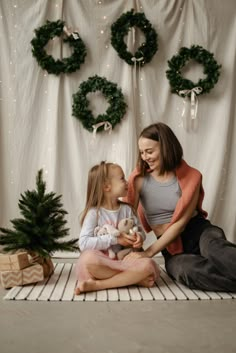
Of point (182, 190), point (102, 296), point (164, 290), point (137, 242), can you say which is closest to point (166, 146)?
point (182, 190)

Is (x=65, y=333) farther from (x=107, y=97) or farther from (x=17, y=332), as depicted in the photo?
(x=107, y=97)

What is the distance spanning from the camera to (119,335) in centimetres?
166

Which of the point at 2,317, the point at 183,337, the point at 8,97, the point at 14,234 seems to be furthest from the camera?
the point at 8,97

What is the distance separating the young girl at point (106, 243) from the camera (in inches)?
88.5

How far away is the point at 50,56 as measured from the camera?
3.39m

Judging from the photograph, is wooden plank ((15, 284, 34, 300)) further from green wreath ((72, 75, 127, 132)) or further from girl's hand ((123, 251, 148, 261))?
green wreath ((72, 75, 127, 132))

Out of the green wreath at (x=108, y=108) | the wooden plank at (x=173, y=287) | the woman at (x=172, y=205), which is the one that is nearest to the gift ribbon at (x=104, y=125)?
the green wreath at (x=108, y=108)

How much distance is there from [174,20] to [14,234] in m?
2.23

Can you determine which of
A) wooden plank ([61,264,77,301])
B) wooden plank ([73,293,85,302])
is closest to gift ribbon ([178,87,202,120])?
wooden plank ([61,264,77,301])

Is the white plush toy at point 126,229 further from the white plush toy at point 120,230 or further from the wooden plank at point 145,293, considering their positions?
the wooden plank at point 145,293

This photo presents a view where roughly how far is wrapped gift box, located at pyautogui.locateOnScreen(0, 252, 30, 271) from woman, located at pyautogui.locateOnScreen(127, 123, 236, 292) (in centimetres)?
56

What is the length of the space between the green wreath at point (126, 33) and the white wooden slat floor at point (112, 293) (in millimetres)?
1859

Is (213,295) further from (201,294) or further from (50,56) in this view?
(50,56)

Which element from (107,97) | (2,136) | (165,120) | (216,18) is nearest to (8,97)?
(2,136)
